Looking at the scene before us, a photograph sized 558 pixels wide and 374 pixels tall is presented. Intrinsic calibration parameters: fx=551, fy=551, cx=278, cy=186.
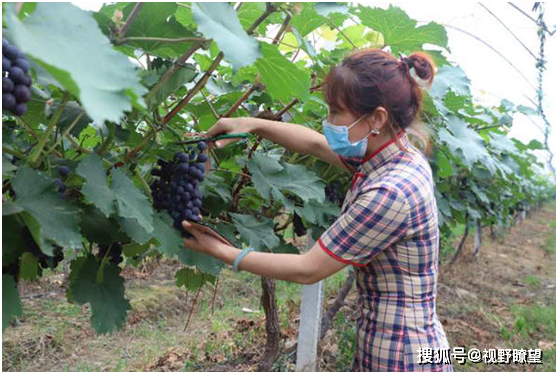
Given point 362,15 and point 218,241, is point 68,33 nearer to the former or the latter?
point 218,241

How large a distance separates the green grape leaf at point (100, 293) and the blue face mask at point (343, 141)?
0.69 metres

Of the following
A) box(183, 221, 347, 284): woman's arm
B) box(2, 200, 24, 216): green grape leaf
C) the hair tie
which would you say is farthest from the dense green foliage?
the hair tie

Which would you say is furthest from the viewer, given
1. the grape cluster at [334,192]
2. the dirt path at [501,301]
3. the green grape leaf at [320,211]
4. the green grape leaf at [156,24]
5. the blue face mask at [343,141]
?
the dirt path at [501,301]

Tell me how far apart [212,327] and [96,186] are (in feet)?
11.9

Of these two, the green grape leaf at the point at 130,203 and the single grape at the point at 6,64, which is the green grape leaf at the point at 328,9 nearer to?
the green grape leaf at the point at 130,203

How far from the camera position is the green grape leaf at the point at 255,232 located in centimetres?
162

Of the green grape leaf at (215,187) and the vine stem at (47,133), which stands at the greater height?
the vine stem at (47,133)

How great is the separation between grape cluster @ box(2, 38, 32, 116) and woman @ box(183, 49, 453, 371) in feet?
1.78

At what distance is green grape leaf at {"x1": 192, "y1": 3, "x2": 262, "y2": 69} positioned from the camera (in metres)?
0.99

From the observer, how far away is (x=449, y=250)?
9289 millimetres

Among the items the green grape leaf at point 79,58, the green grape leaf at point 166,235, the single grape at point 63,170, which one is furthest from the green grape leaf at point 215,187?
the green grape leaf at point 79,58

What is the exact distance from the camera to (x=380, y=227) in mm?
1442

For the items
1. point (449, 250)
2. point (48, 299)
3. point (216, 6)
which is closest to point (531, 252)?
point (449, 250)

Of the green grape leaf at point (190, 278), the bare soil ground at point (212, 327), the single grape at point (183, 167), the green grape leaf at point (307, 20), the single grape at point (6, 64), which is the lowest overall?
the bare soil ground at point (212, 327)
